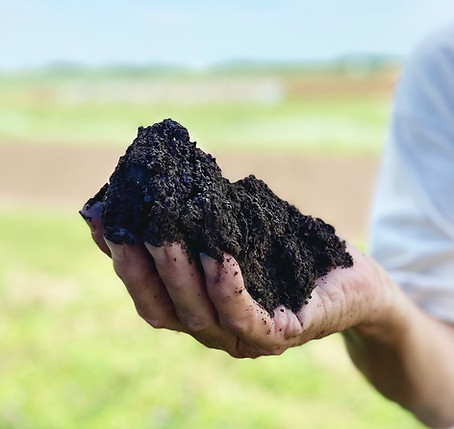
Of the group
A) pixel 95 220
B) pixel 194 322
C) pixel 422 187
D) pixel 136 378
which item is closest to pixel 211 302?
pixel 194 322

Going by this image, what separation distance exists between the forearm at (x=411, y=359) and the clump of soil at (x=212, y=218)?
0.95ft

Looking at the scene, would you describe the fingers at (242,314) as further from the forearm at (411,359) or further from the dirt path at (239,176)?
the dirt path at (239,176)

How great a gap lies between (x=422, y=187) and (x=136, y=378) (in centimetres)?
170

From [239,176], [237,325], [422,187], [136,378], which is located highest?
[239,176]

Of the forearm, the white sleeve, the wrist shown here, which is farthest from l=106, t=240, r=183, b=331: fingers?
the white sleeve

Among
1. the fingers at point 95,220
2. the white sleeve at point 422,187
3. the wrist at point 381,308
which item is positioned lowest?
the fingers at point 95,220

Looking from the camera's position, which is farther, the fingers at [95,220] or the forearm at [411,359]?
the forearm at [411,359]

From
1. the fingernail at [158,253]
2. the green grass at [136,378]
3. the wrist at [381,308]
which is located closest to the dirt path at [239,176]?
the green grass at [136,378]

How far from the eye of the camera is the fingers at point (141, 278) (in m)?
0.77

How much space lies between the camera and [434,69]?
1569mm

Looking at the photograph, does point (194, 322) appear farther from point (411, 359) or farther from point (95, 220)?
point (411, 359)

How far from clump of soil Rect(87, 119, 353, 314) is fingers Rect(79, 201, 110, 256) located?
19 mm

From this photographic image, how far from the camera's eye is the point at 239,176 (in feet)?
20.7

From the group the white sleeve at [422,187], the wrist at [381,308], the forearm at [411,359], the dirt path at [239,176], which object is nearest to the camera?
the wrist at [381,308]
